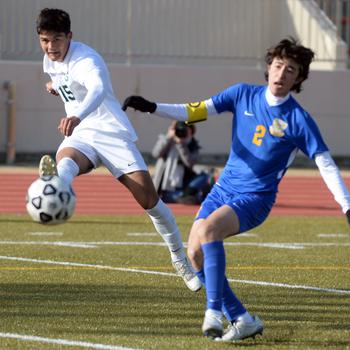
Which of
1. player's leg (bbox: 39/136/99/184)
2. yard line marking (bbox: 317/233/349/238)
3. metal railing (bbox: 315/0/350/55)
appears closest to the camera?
player's leg (bbox: 39/136/99/184)

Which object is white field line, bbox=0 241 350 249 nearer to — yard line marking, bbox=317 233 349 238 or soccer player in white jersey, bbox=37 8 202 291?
yard line marking, bbox=317 233 349 238

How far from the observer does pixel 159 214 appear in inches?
404

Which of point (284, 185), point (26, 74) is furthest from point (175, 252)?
point (26, 74)

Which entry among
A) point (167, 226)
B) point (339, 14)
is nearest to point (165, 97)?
point (339, 14)

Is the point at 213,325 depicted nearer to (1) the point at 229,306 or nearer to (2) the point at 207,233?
(1) the point at 229,306

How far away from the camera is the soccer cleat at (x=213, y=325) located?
7332 millimetres

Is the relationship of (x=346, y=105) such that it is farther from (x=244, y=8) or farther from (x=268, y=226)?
(x=268, y=226)

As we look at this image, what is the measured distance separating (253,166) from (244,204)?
0.26m

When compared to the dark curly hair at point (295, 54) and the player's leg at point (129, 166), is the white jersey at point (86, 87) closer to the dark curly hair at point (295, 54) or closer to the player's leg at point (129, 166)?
the player's leg at point (129, 166)

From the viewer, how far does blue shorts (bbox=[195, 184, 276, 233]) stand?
7.72 meters

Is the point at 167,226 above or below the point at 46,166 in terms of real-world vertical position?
below

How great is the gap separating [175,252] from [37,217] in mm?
2027

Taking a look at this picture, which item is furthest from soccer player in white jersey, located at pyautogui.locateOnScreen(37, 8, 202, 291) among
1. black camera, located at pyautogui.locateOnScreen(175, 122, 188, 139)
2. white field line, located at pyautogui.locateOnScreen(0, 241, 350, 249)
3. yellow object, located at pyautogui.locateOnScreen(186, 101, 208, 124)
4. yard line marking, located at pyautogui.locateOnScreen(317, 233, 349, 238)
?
black camera, located at pyautogui.locateOnScreen(175, 122, 188, 139)

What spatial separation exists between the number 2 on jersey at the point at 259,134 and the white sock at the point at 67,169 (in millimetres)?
1554
